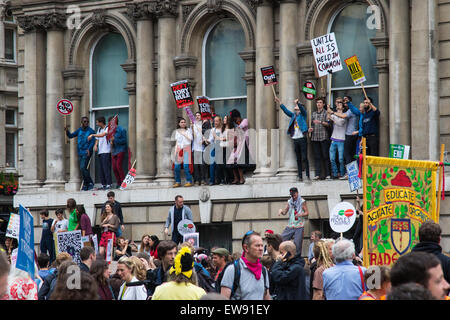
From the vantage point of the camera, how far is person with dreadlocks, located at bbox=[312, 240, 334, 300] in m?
13.9

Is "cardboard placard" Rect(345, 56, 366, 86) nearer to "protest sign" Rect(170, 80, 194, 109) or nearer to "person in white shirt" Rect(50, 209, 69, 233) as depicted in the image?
"protest sign" Rect(170, 80, 194, 109)

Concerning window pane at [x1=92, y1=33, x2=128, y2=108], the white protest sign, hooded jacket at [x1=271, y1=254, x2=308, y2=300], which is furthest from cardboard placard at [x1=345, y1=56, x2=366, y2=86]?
hooded jacket at [x1=271, y1=254, x2=308, y2=300]

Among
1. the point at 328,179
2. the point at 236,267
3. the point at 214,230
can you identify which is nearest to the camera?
the point at 236,267

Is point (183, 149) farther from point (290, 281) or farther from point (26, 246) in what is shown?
point (26, 246)

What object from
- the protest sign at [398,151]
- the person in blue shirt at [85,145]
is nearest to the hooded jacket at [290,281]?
the protest sign at [398,151]

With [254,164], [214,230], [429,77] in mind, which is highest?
[429,77]

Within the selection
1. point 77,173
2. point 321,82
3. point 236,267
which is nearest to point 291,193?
point 321,82

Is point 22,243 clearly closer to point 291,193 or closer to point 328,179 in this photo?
point 291,193

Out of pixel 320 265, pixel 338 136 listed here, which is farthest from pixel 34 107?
pixel 320 265

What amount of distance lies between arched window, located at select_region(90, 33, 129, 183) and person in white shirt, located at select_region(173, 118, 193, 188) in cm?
291

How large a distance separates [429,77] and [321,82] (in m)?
3.39

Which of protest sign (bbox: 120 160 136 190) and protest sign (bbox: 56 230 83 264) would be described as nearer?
protest sign (bbox: 56 230 83 264)

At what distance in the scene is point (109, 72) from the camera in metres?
30.5

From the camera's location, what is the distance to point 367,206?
14.5 meters
